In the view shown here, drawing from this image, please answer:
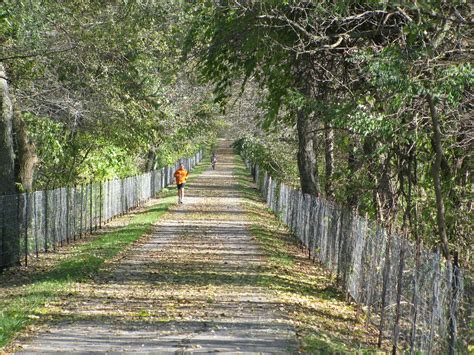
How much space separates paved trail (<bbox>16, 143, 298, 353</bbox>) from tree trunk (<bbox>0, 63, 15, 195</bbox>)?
2.89m

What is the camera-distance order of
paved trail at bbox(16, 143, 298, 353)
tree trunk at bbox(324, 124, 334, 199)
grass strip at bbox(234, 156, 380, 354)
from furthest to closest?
tree trunk at bbox(324, 124, 334, 199), grass strip at bbox(234, 156, 380, 354), paved trail at bbox(16, 143, 298, 353)

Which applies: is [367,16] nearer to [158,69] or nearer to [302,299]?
[302,299]

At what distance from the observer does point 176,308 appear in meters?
13.0

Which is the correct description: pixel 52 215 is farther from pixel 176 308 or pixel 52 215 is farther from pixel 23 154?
pixel 176 308

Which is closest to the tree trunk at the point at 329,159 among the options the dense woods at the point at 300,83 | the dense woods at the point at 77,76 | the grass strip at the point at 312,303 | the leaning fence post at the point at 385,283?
the dense woods at the point at 300,83

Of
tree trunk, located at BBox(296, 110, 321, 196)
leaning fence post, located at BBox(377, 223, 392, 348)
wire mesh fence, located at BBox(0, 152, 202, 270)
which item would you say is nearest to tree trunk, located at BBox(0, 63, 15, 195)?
wire mesh fence, located at BBox(0, 152, 202, 270)

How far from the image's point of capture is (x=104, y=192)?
97.9 feet

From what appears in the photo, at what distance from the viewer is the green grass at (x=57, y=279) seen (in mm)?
11812

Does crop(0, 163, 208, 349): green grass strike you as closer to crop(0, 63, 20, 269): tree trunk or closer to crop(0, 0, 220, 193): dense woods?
crop(0, 63, 20, 269): tree trunk

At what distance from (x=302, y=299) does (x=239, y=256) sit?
6.03m

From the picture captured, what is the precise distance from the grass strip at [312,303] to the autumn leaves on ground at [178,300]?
0.09 feet

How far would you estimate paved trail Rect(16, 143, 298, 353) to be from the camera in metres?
10.5

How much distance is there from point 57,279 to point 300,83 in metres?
5.92

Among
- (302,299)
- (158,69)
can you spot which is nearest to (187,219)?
(158,69)
